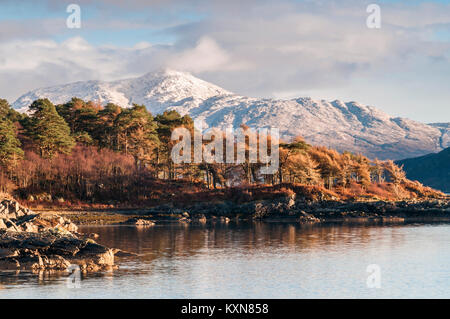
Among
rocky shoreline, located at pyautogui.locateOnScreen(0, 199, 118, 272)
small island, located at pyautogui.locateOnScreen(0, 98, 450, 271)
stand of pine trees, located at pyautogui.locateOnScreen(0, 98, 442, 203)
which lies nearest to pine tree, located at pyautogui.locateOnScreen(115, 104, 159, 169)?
stand of pine trees, located at pyautogui.locateOnScreen(0, 98, 442, 203)

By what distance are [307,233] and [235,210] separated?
30.4 m

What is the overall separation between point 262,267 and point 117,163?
66.8 meters

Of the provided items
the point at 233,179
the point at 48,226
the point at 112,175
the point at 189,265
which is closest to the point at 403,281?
the point at 189,265

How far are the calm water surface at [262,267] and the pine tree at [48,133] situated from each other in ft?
117

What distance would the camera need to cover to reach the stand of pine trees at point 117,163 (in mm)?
98062

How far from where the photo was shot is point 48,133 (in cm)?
10062

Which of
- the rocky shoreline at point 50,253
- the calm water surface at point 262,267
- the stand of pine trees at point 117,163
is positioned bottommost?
the calm water surface at point 262,267

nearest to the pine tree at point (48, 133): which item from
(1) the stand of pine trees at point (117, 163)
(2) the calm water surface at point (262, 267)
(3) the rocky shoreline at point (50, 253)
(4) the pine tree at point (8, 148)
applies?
(1) the stand of pine trees at point (117, 163)

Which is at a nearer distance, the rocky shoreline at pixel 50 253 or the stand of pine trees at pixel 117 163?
the rocky shoreline at pixel 50 253

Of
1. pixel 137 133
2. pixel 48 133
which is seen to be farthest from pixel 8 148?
pixel 137 133

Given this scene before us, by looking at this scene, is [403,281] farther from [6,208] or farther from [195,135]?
[195,135]

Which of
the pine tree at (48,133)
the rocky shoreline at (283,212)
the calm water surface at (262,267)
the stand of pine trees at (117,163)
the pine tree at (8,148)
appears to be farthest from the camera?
the pine tree at (48,133)

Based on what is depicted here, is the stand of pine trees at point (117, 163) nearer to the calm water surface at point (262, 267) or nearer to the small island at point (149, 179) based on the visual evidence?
the small island at point (149, 179)
